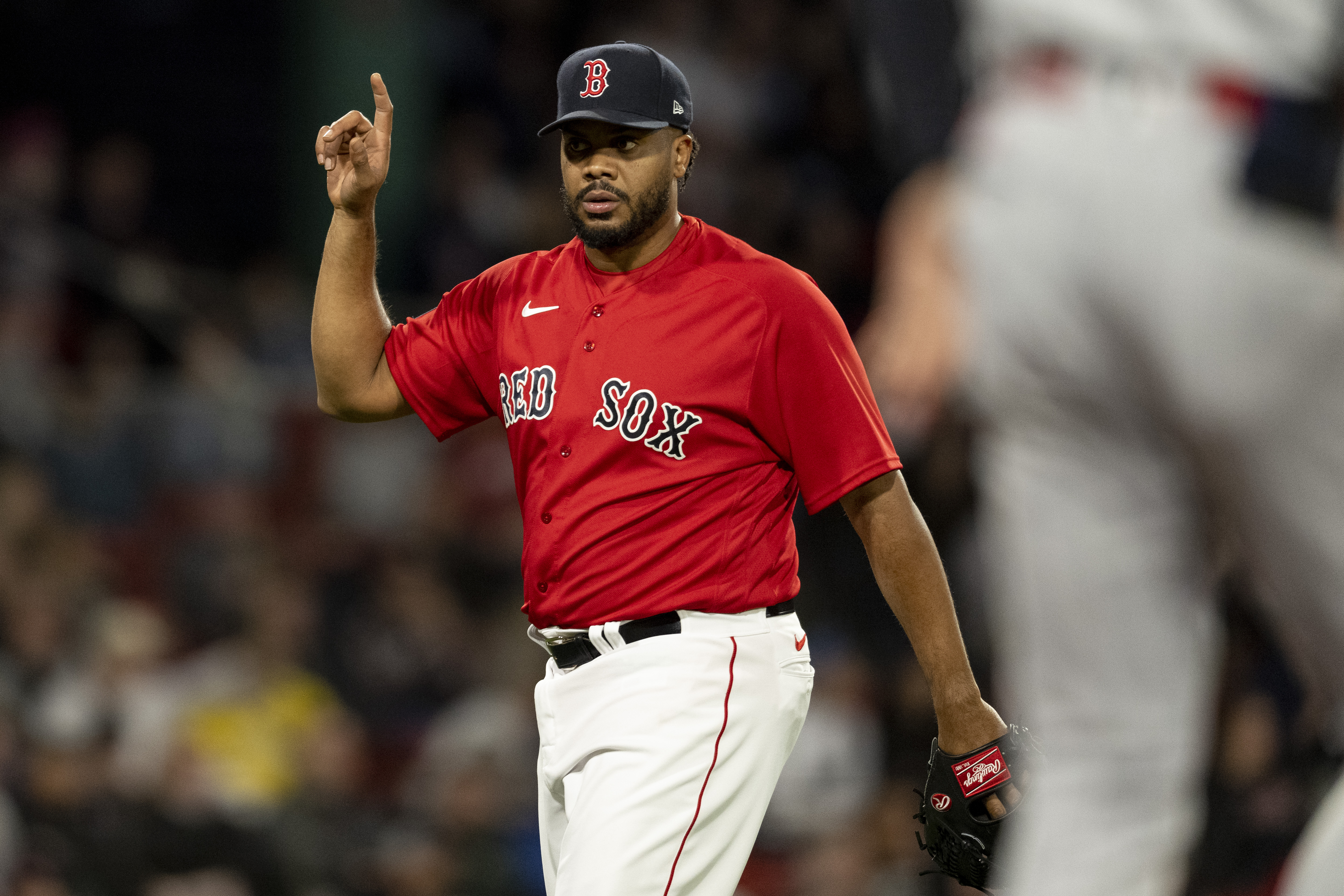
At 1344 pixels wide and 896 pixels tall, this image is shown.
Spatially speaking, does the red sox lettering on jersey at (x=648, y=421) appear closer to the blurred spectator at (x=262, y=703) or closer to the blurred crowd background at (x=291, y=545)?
the blurred crowd background at (x=291, y=545)

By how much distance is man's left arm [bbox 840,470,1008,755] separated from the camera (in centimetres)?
312

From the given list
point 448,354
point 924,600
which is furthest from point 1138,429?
point 448,354

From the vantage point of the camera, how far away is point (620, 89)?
330 centimetres

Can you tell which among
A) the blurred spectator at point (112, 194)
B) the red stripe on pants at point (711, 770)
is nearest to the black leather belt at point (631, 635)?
the red stripe on pants at point (711, 770)

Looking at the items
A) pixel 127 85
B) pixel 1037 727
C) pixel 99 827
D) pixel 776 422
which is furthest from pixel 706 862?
pixel 127 85

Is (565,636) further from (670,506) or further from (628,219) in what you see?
(628,219)

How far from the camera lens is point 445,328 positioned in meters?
3.68

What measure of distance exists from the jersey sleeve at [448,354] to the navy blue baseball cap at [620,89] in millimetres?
486

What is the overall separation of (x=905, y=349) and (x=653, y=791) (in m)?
1.47

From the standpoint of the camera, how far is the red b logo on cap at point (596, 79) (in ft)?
10.8

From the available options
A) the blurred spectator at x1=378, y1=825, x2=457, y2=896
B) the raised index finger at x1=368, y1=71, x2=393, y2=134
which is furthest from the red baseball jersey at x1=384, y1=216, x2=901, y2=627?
the blurred spectator at x1=378, y1=825, x2=457, y2=896

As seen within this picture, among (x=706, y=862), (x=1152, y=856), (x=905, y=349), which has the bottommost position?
(x=706, y=862)

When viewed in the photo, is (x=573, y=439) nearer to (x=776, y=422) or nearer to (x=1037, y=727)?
(x=776, y=422)

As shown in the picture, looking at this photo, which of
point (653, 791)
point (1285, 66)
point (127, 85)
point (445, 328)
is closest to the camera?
point (1285, 66)
